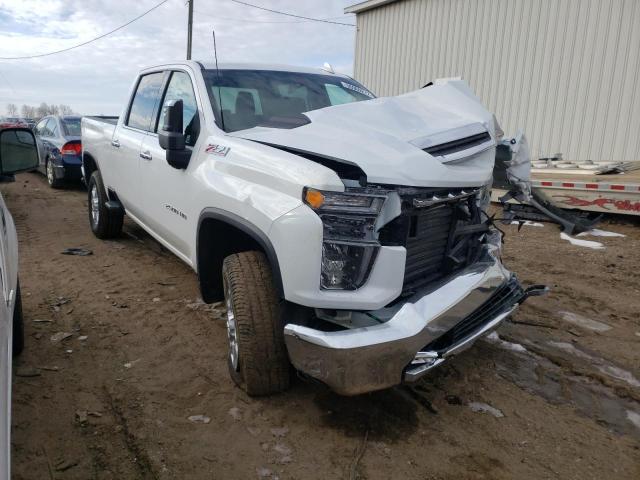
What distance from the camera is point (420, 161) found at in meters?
2.62

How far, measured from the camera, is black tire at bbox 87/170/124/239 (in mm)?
6191

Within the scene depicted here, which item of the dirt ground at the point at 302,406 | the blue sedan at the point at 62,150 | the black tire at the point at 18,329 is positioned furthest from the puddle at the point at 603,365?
the blue sedan at the point at 62,150

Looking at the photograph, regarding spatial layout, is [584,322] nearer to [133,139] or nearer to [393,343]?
[393,343]

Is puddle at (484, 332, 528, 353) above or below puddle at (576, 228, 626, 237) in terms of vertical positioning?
below

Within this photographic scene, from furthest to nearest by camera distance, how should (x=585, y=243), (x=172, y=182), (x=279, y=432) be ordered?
(x=585, y=243)
(x=172, y=182)
(x=279, y=432)

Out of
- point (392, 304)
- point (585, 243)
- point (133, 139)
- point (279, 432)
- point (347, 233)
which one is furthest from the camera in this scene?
point (585, 243)

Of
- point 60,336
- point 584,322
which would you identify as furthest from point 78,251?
point 584,322

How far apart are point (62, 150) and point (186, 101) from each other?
8.00 metres

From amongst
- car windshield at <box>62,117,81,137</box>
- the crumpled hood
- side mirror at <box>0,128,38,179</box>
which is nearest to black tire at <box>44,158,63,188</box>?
car windshield at <box>62,117,81,137</box>

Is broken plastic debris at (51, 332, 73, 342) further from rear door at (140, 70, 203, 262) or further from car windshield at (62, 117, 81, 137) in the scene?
car windshield at (62, 117, 81, 137)

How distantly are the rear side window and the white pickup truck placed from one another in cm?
98

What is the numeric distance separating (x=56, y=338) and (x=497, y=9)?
36.1 ft

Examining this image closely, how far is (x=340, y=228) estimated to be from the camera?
250 cm

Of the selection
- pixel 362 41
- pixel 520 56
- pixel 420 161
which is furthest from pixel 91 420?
pixel 362 41
